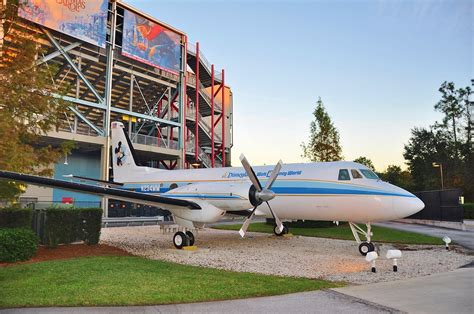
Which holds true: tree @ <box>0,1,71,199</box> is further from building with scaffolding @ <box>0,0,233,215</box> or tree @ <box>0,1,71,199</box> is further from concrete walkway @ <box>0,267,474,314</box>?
building with scaffolding @ <box>0,0,233,215</box>

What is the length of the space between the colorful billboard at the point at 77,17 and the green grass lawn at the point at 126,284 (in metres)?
25.4

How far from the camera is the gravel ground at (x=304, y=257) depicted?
34.7ft

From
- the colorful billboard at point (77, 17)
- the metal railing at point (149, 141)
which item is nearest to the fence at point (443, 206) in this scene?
the metal railing at point (149, 141)

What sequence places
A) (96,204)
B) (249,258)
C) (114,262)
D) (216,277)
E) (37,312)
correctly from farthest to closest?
1. (96,204)
2. (249,258)
3. (114,262)
4. (216,277)
5. (37,312)

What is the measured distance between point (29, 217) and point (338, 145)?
25.4 m

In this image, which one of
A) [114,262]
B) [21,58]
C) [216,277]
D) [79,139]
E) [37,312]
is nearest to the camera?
[37,312]

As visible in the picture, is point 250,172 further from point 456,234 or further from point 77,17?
point 77,17

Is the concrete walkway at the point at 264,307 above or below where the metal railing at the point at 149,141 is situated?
below

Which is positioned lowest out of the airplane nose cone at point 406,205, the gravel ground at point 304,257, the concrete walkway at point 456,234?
the concrete walkway at point 456,234

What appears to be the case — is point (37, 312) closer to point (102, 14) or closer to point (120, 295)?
point (120, 295)

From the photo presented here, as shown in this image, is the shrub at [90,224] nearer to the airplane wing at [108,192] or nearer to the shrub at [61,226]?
the shrub at [61,226]

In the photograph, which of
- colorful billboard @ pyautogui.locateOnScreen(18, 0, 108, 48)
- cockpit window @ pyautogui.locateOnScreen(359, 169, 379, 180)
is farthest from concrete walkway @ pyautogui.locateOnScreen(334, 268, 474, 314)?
colorful billboard @ pyautogui.locateOnScreen(18, 0, 108, 48)

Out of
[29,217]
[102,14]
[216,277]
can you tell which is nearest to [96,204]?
[102,14]

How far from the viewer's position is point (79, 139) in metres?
31.1
